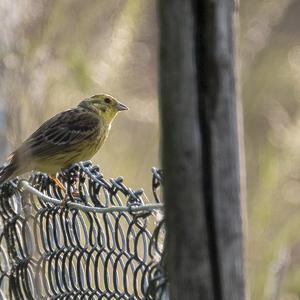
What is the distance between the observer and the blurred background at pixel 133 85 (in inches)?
229

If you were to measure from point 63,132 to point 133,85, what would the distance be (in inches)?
68.1

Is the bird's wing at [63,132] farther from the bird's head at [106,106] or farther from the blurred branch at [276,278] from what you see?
the blurred branch at [276,278]

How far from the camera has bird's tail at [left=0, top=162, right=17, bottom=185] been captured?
5.63m

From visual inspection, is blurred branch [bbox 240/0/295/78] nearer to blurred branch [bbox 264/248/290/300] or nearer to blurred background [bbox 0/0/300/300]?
blurred background [bbox 0/0/300/300]

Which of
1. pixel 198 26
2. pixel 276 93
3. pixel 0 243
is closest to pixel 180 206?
pixel 198 26

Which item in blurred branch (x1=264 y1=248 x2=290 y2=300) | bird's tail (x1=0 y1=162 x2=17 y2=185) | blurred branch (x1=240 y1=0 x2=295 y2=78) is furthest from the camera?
blurred branch (x1=240 y1=0 x2=295 y2=78)

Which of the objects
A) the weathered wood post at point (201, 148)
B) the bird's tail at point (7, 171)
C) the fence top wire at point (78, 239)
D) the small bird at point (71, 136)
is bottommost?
the weathered wood post at point (201, 148)

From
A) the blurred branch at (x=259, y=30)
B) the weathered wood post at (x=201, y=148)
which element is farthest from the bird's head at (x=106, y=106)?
the weathered wood post at (x=201, y=148)

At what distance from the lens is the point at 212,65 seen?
2.29m

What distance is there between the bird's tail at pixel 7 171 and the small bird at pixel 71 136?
1.69ft

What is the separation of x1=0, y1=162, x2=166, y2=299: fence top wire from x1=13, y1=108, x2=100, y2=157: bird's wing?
1.44 metres

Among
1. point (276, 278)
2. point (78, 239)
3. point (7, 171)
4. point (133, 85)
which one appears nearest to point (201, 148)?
point (78, 239)

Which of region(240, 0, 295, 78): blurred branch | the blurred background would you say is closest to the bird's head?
the blurred background

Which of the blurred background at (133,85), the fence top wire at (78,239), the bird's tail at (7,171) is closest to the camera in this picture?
the fence top wire at (78,239)
